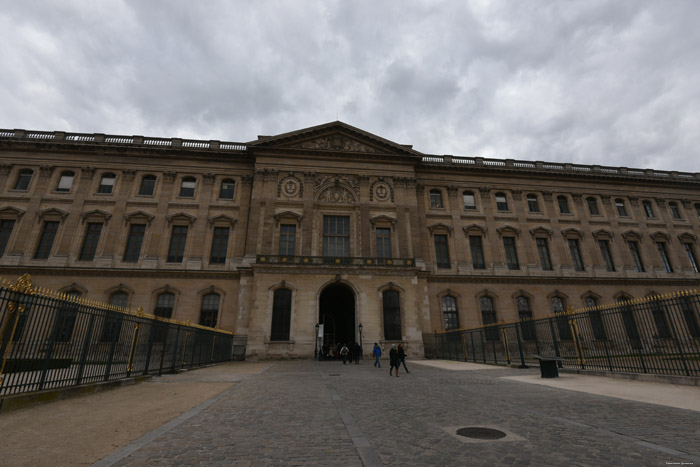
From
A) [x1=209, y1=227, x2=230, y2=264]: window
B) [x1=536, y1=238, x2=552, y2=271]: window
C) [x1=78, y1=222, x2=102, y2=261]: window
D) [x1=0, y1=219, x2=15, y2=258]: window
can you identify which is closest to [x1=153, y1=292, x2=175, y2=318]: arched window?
[x1=209, y1=227, x2=230, y2=264]: window

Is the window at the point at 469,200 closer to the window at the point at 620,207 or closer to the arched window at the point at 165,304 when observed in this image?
the window at the point at 620,207

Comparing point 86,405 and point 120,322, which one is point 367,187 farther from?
point 86,405

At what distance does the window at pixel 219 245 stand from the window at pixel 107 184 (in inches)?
400

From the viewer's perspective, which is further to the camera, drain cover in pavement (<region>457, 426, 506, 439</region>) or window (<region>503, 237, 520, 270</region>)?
window (<region>503, 237, 520, 270</region>)

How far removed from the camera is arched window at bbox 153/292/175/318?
27.3 meters

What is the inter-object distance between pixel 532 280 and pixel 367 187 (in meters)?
17.6

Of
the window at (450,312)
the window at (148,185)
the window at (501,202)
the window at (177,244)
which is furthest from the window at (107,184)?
the window at (501,202)

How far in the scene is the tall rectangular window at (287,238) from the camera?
2856 cm

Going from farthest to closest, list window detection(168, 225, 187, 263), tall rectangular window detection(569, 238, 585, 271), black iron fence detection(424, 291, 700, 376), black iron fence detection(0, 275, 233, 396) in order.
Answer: tall rectangular window detection(569, 238, 585, 271) → window detection(168, 225, 187, 263) → black iron fence detection(424, 291, 700, 376) → black iron fence detection(0, 275, 233, 396)

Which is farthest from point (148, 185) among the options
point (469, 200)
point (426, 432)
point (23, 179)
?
point (426, 432)

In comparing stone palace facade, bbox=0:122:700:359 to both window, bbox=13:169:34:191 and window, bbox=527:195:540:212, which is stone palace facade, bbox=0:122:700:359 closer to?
window, bbox=13:169:34:191

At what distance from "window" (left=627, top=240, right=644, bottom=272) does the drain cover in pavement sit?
1535 inches

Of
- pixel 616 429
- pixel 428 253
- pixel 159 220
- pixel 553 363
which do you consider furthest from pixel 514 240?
pixel 159 220

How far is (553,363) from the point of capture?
12.5 m
